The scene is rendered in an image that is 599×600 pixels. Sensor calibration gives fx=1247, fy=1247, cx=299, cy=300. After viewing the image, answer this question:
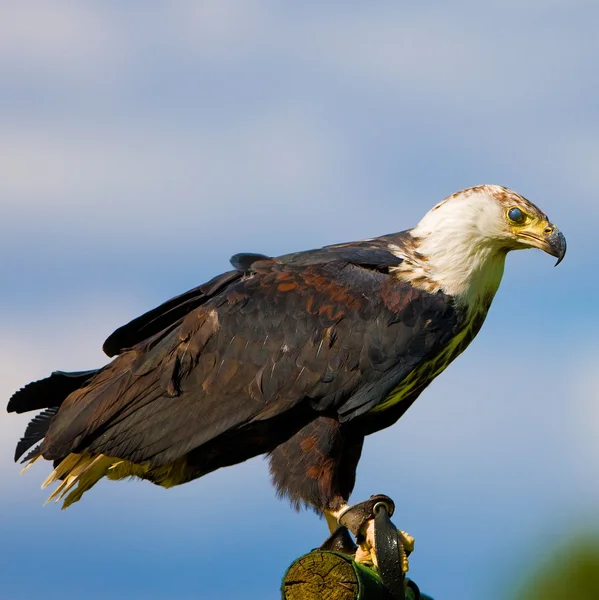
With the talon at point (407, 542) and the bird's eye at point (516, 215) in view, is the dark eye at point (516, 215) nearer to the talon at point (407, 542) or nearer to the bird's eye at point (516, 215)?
the bird's eye at point (516, 215)

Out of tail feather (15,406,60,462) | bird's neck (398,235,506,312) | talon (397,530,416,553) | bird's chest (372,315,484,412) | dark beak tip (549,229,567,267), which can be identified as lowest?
talon (397,530,416,553)

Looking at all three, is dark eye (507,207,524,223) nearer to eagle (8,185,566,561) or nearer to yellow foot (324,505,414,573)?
eagle (8,185,566,561)

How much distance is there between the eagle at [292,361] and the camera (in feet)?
24.6

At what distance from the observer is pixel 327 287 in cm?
774

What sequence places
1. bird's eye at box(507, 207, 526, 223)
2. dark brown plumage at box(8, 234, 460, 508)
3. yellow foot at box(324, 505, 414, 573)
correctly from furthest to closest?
1. bird's eye at box(507, 207, 526, 223)
2. dark brown plumage at box(8, 234, 460, 508)
3. yellow foot at box(324, 505, 414, 573)

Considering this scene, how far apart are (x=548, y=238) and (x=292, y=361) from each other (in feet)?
5.78

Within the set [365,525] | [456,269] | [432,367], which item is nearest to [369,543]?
[365,525]

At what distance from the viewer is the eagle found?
7.49m

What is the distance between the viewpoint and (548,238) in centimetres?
774

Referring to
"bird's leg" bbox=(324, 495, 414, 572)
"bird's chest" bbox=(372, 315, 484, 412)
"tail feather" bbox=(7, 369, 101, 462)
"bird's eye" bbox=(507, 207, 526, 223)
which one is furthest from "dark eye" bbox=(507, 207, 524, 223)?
"tail feather" bbox=(7, 369, 101, 462)

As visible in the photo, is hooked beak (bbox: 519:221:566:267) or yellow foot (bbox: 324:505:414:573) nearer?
yellow foot (bbox: 324:505:414:573)

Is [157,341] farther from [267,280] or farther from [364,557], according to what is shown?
[364,557]

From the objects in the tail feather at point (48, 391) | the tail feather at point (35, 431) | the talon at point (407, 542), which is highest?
the tail feather at point (48, 391)

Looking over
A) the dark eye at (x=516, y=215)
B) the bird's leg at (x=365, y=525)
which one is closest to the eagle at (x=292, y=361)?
the dark eye at (x=516, y=215)
